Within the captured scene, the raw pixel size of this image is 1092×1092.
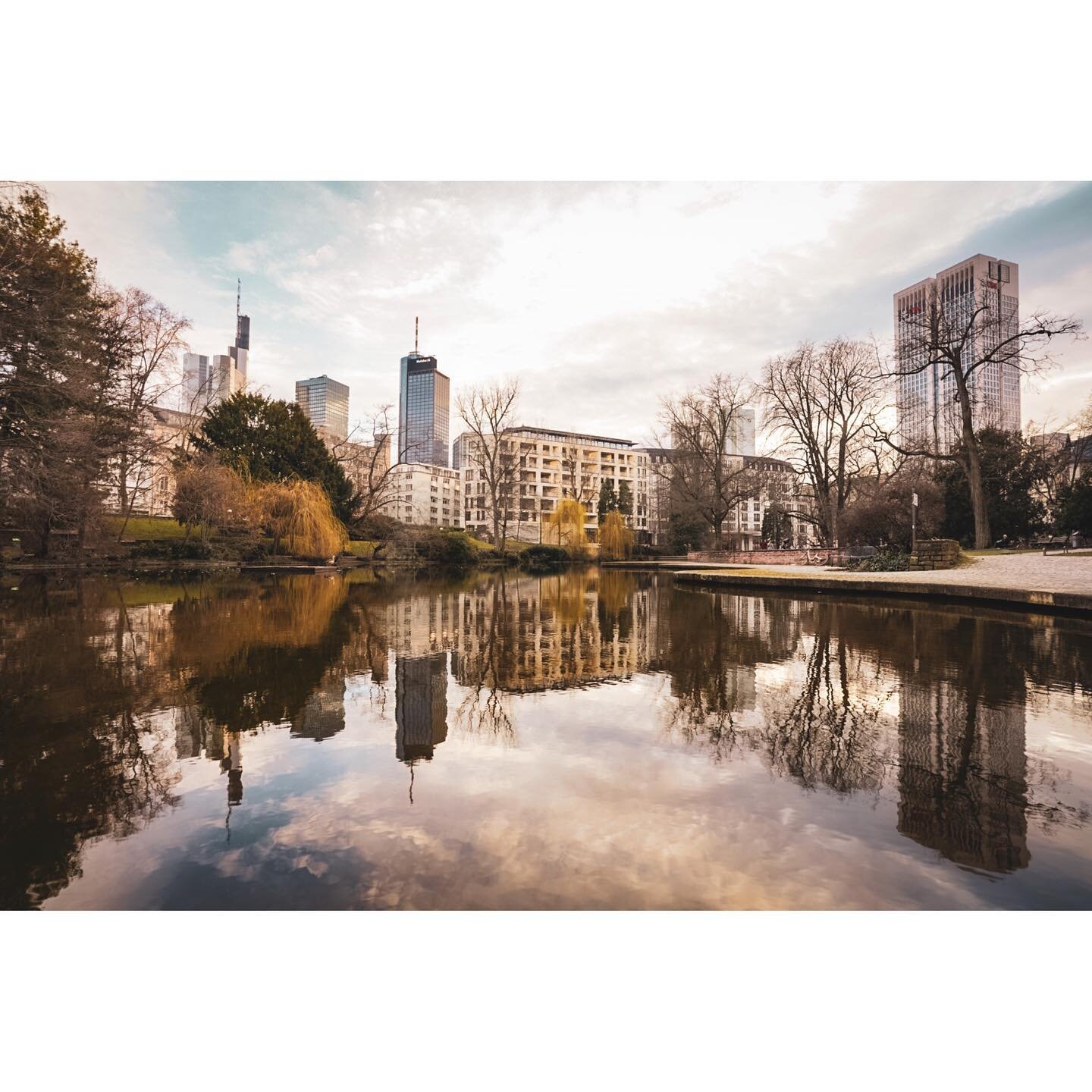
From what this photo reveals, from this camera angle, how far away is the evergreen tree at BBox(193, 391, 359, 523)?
93.7 feet

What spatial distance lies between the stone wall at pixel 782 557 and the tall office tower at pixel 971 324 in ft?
19.9

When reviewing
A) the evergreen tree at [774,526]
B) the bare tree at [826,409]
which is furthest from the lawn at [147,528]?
the evergreen tree at [774,526]

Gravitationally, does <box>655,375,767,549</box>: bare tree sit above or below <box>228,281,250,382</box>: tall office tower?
below

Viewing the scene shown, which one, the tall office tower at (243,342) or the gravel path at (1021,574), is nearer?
the gravel path at (1021,574)

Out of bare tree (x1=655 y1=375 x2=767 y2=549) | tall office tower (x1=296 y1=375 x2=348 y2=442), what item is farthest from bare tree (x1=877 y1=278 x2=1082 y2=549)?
tall office tower (x1=296 y1=375 x2=348 y2=442)

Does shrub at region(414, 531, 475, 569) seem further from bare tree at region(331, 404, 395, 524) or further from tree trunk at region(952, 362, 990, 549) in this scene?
tree trunk at region(952, 362, 990, 549)

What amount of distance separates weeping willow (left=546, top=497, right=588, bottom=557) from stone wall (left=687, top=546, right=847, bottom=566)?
943 cm

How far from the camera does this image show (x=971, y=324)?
19.5 m

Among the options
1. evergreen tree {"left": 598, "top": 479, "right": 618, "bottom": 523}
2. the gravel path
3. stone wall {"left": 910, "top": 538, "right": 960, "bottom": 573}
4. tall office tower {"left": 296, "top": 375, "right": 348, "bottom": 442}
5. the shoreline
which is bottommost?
the shoreline

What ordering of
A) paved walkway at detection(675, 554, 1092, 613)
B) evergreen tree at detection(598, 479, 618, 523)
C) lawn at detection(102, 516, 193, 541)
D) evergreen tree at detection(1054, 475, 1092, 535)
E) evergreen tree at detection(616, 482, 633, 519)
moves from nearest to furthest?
paved walkway at detection(675, 554, 1092, 613) < evergreen tree at detection(1054, 475, 1092, 535) < lawn at detection(102, 516, 193, 541) < evergreen tree at detection(598, 479, 618, 523) < evergreen tree at detection(616, 482, 633, 519)

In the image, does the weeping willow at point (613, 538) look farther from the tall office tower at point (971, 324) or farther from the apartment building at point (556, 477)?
the apartment building at point (556, 477)

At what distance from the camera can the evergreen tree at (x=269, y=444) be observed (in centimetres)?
2855

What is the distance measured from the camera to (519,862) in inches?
81.4

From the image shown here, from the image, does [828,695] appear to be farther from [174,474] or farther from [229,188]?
[174,474]
